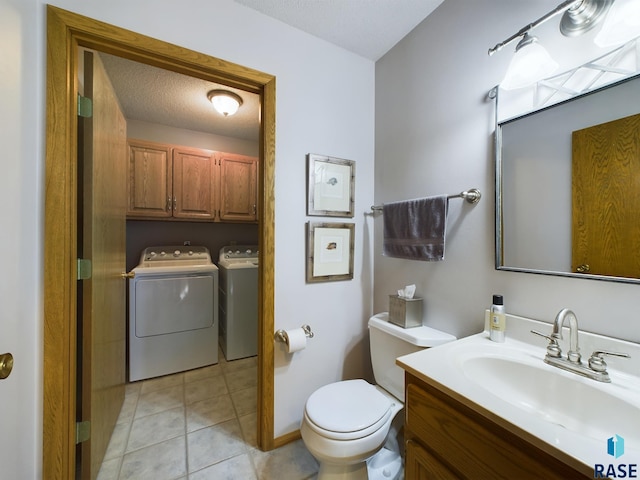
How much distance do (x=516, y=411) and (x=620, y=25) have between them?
1218 millimetres

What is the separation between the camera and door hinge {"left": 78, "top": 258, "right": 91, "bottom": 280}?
1085mm

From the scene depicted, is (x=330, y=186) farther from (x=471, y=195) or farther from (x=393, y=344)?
(x=393, y=344)

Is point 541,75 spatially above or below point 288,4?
below

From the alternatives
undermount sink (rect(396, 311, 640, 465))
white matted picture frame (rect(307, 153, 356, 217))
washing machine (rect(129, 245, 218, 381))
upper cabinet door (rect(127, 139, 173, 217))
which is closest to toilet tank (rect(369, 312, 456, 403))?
undermount sink (rect(396, 311, 640, 465))

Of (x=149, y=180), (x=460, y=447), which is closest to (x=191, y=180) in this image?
(x=149, y=180)

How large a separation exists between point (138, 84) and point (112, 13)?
1.13m

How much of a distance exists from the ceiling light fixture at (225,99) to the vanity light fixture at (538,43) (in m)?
1.89

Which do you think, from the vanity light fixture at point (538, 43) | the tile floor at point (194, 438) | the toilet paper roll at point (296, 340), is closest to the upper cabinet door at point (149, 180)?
the tile floor at point (194, 438)

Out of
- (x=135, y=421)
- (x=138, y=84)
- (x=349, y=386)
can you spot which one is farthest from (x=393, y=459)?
(x=138, y=84)

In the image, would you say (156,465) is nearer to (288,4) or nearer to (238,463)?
(238,463)

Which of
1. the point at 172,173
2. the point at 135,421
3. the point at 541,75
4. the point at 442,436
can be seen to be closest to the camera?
the point at 442,436

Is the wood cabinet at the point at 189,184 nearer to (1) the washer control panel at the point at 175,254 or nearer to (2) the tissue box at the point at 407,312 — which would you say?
(1) the washer control panel at the point at 175,254

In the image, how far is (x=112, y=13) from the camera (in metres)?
1.07

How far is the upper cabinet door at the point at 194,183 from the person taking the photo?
2.56 m
